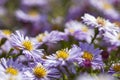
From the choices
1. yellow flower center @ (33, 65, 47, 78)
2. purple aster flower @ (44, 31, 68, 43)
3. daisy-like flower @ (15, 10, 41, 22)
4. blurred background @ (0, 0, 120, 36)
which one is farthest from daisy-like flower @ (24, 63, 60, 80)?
daisy-like flower @ (15, 10, 41, 22)

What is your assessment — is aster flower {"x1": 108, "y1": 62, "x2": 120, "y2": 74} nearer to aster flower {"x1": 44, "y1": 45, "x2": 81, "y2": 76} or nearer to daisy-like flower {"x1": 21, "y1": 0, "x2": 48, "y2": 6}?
aster flower {"x1": 44, "y1": 45, "x2": 81, "y2": 76}

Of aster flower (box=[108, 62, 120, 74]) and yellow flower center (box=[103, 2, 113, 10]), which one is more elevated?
yellow flower center (box=[103, 2, 113, 10])

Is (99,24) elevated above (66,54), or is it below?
above

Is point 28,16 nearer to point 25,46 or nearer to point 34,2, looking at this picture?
point 34,2

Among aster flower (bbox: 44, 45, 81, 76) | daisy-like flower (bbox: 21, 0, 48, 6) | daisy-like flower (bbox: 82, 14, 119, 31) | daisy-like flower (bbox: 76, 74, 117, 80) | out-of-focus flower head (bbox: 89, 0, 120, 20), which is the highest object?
daisy-like flower (bbox: 21, 0, 48, 6)

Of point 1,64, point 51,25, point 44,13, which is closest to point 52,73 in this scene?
point 1,64

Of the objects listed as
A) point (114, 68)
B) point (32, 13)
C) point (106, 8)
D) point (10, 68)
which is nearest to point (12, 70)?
point (10, 68)

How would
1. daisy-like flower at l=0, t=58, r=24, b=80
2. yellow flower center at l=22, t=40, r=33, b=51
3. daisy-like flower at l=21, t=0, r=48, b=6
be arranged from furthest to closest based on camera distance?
1. daisy-like flower at l=21, t=0, r=48, b=6
2. yellow flower center at l=22, t=40, r=33, b=51
3. daisy-like flower at l=0, t=58, r=24, b=80
